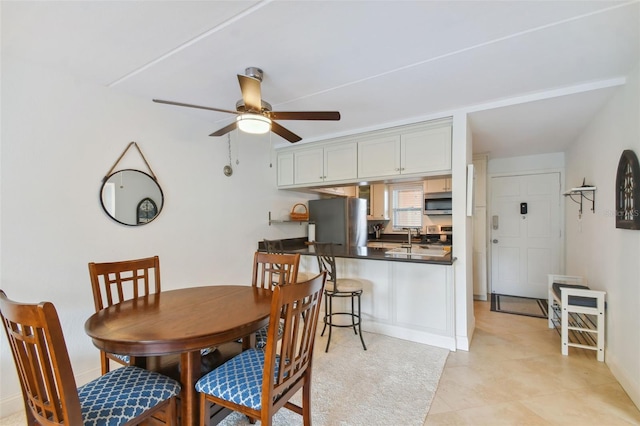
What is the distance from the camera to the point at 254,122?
6.44ft

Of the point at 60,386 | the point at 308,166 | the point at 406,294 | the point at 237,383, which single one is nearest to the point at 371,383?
the point at 406,294

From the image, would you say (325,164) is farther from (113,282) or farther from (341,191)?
(113,282)

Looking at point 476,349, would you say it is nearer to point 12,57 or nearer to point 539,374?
point 539,374

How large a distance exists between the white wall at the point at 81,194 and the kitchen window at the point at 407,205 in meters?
3.68

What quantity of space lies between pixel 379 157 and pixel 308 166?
1026 millimetres

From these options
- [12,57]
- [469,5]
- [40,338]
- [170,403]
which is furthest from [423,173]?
[12,57]

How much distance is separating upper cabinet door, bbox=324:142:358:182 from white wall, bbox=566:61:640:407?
231cm

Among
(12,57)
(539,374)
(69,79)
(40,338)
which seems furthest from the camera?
(539,374)

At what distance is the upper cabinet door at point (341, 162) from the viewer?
3.50m

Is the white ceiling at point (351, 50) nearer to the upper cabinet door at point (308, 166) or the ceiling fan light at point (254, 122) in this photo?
the ceiling fan light at point (254, 122)

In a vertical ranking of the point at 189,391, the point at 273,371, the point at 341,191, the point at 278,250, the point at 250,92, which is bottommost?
the point at 189,391

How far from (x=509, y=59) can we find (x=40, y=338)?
2.86 m

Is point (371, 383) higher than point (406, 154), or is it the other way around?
point (406, 154)

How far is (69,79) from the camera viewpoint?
2.17m
